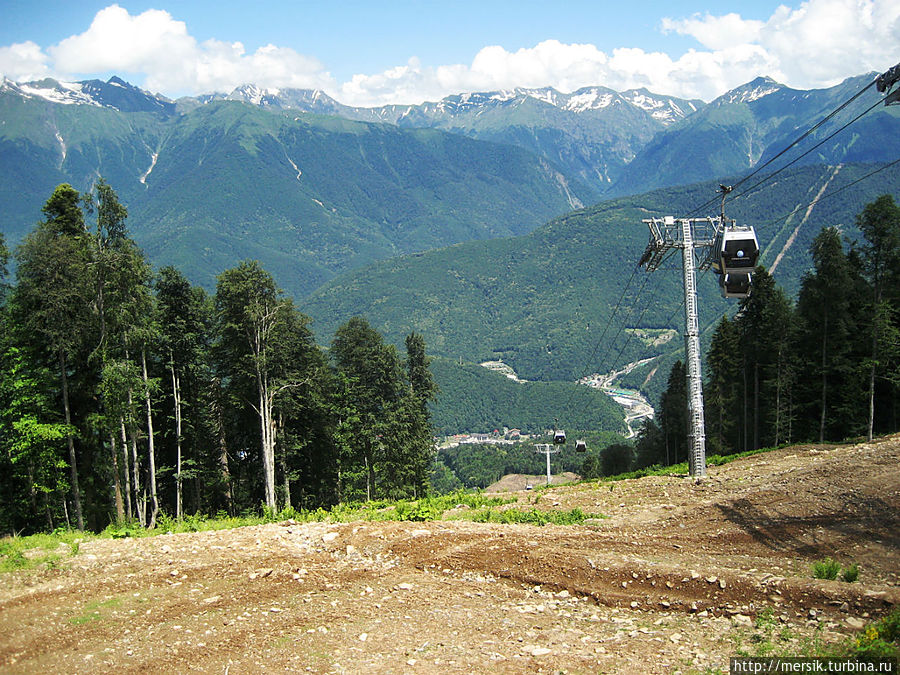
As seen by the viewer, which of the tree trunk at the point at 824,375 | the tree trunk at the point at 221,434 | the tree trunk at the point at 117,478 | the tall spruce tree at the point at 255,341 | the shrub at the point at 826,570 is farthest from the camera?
the tree trunk at the point at 824,375

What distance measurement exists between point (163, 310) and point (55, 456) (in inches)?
237

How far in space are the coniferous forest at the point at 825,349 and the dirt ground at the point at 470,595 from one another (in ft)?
54.4

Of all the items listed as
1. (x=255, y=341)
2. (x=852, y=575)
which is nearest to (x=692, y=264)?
(x=852, y=575)

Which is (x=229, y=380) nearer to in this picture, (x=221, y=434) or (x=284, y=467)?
(x=221, y=434)

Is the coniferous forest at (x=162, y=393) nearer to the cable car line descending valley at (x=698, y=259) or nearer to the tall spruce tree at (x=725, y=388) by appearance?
the cable car line descending valley at (x=698, y=259)

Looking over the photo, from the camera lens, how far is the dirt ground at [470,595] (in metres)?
8.99

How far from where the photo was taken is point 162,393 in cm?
2461

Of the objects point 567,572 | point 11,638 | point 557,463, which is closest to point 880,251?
point 567,572

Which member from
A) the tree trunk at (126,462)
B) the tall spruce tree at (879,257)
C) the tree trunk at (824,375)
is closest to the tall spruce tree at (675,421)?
the tree trunk at (824,375)

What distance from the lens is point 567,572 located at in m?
11.6

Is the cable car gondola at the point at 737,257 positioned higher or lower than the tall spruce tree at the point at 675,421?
higher

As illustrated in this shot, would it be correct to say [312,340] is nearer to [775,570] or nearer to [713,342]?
[775,570]

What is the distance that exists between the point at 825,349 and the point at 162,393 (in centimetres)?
3012

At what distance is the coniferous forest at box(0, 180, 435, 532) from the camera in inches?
815
